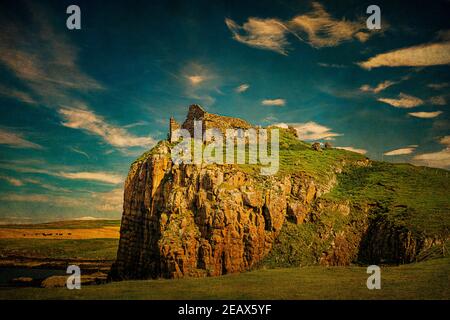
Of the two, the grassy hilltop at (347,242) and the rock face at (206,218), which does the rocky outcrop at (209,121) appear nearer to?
the grassy hilltop at (347,242)

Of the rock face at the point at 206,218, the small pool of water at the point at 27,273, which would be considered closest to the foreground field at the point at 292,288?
the rock face at the point at 206,218

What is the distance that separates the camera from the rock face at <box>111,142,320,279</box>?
54000 millimetres

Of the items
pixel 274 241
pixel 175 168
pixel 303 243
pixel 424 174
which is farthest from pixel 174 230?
pixel 424 174

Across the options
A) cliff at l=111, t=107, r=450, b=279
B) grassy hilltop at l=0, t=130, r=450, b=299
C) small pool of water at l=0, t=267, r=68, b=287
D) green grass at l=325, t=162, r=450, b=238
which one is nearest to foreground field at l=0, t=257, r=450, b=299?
grassy hilltop at l=0, t=130, r=450, b=299

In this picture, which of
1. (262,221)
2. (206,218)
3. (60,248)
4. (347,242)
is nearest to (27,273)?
(60,248)

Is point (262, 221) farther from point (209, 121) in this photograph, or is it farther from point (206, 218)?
point (209, 121)

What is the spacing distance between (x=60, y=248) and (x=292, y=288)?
131386 millimetres

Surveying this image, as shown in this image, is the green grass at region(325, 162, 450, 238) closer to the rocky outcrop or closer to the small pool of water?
the rocky outcrop

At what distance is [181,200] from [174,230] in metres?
5.44

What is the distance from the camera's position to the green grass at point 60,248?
124375mm

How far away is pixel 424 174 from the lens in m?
74.9

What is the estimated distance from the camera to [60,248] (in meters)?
137

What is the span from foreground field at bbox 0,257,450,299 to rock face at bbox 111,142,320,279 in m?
18.7
